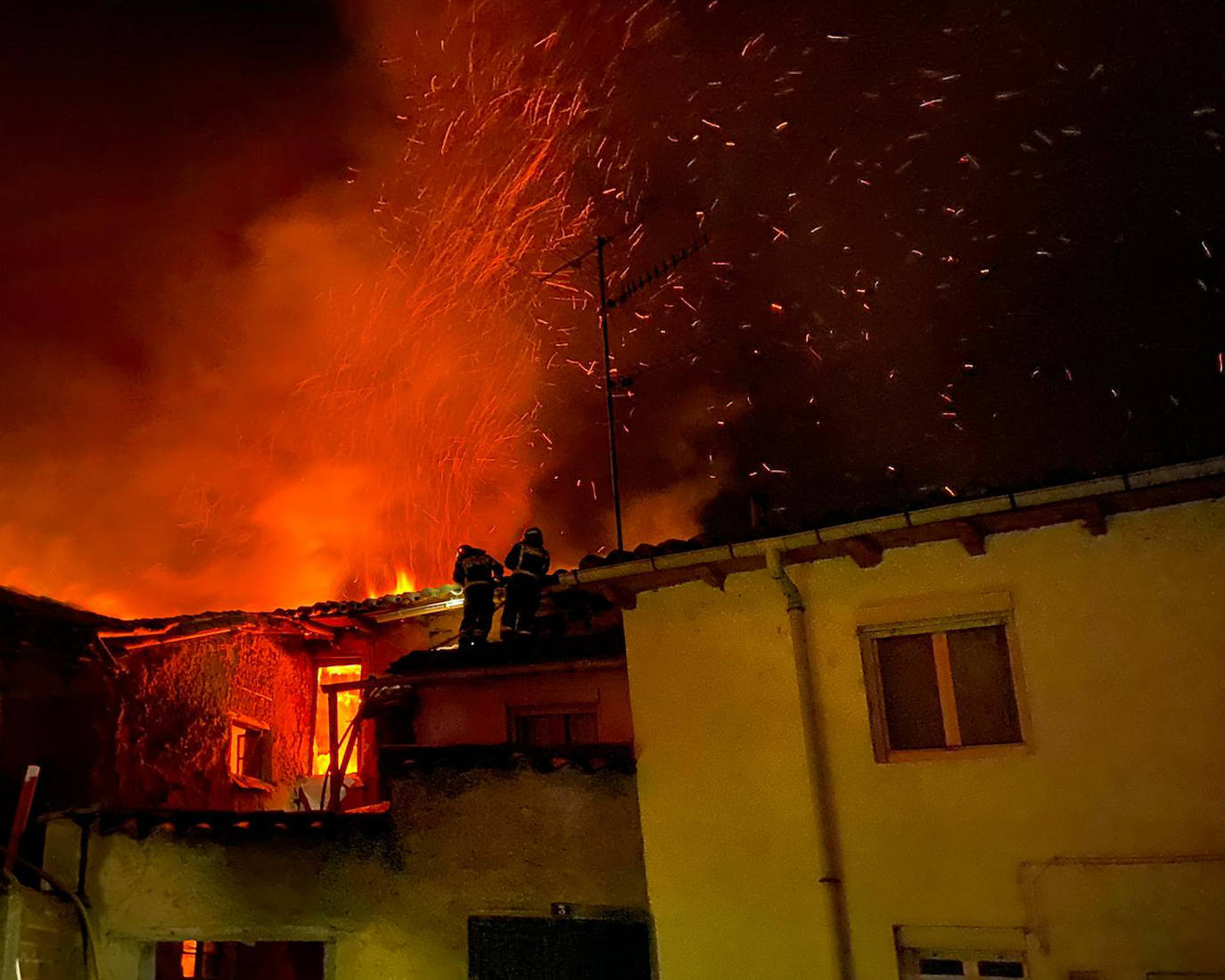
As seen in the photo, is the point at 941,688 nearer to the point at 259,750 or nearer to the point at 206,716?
the point at 206,716

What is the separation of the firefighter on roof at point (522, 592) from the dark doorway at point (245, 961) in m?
7.16

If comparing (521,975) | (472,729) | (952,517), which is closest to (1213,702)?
(952,517)

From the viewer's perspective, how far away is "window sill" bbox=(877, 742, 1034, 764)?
27.8 ft

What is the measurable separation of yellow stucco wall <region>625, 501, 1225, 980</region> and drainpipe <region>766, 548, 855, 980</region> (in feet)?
0.29

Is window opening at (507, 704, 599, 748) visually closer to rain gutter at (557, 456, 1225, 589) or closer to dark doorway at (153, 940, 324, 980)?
rain gutter at (557, 456, 1225, 589)

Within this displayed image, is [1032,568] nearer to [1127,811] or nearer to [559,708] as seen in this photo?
[1127,811]

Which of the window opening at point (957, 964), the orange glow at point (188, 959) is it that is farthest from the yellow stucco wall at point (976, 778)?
the orange glow at point (188, 959)

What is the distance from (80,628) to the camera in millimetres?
13125

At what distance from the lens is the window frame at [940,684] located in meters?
8.54

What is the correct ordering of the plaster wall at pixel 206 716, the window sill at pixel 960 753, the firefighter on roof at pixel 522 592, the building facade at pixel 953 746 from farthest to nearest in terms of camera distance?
the plaster wall at pixel 206 716
the firefighter on roof at pixel 522 592
the window sill at pixel 960 753
the building facade at pixel 953 746

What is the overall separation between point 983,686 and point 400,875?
229 inches

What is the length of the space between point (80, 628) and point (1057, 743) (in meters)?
11.4

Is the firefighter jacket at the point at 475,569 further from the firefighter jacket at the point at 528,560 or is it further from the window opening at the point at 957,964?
the window opening at the point at 957,964

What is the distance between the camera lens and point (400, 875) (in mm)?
10180
